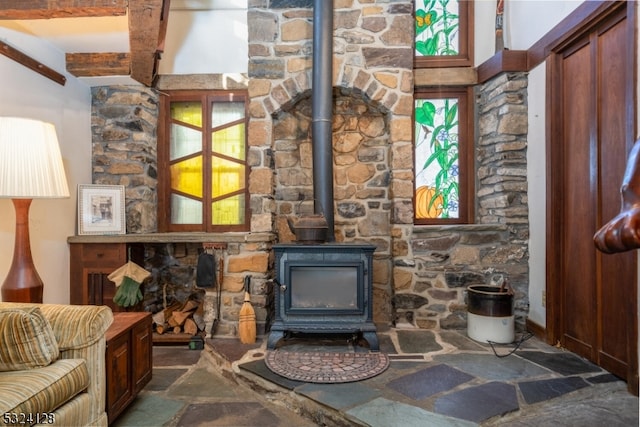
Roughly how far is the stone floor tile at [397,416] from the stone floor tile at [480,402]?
0.06 m

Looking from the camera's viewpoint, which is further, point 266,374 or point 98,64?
point 98,64

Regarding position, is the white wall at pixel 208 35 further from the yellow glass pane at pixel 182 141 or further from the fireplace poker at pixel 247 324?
the fireplace poker at pixel 247 324

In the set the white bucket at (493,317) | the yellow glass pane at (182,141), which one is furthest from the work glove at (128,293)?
the white bucket at (493,317)

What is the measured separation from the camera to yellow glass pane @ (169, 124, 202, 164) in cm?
331

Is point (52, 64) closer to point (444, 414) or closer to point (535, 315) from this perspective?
point (444, 414)

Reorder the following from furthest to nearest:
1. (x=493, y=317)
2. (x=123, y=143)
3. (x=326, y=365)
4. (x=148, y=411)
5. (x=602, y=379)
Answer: (x=123, y=143), (x=493, y=317), (x=326, y=365), (x=602, y=379), (x=148, y=411)

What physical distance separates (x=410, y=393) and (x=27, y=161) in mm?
2310

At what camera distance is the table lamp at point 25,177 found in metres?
1.83

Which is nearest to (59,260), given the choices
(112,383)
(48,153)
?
(48,153)

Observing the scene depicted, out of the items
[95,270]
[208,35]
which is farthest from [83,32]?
[95,270]

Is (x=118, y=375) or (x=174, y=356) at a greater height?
(x=118, y=375)

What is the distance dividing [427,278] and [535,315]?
2.67ft

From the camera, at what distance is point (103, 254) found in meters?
2.83

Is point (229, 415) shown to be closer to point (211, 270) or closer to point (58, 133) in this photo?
point (211, 270)
